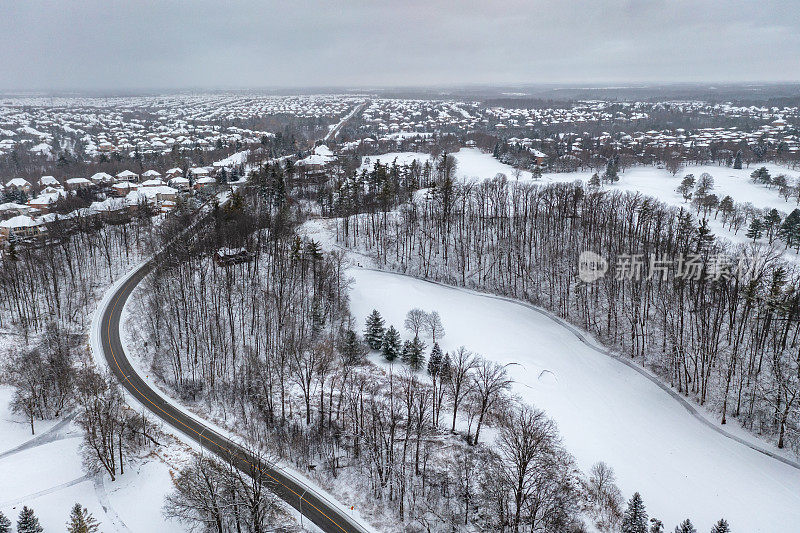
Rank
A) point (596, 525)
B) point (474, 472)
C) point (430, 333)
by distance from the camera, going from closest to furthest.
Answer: point (596, 525), point (474, 472), point (430, 333)

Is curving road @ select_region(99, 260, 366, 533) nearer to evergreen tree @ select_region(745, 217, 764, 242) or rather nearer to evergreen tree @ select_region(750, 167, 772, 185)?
evergreen tree @ select_region(745, 217, 764, 242)

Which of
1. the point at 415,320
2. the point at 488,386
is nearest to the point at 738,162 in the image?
the point at 415,320

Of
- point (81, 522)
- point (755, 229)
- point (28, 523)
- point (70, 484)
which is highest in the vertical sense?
point (755, 229)

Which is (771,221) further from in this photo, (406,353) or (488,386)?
(406,353)

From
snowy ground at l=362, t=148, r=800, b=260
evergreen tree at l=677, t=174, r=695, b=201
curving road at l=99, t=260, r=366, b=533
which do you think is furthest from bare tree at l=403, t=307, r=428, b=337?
evergreen tree at l=677, t=174, r=695, b=201

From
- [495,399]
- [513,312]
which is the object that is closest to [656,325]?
[513,312]

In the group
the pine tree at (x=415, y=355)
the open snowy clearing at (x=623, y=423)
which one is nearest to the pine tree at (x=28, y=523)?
the pine tree at (x=415, y=355)

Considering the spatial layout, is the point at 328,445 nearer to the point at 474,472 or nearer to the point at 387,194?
the point at 474,472

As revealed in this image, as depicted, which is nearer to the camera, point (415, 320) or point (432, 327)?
point (432, 327)
